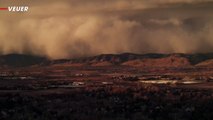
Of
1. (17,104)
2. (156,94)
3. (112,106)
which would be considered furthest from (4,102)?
(156,94)

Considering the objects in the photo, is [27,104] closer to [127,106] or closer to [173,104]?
[127,106]

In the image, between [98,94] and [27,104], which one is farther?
[98,94]

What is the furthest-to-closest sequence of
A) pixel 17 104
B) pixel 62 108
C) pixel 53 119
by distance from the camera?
1. pixel 17 104
2. pixel 62 108
3. pixel 53 119

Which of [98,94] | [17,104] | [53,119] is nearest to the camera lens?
[53,119]

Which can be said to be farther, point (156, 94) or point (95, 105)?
point (156, 94)

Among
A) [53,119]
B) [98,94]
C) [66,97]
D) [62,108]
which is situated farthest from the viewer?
[98,94]

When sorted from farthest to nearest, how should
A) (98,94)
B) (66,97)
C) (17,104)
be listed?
1. (98,94)
2. (66,97)
3. (17,104)

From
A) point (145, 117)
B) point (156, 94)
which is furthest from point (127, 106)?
point (156, 94)

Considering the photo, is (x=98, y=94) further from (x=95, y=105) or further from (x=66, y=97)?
(x=95, y=105)
